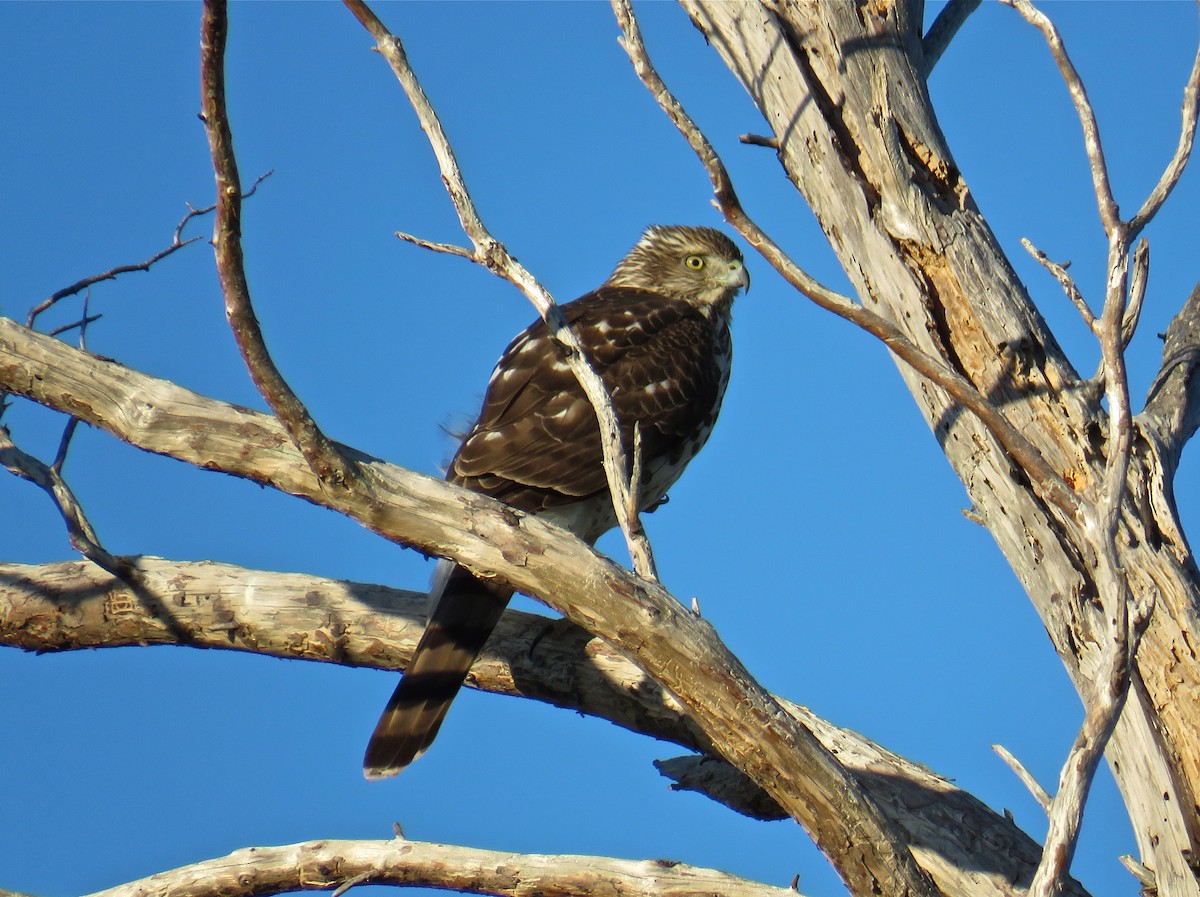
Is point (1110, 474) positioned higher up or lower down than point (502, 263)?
lower down

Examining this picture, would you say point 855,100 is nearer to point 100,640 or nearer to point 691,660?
point 691,660

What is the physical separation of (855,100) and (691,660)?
217 cm

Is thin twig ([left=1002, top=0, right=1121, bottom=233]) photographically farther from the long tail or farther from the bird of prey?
the long tail

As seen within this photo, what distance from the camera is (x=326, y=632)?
15.2 feet

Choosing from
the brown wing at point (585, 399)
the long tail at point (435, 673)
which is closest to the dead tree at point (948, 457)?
the long tail at point (435, 673)

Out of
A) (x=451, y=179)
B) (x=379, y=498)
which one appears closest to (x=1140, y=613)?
(x=379, y=498)

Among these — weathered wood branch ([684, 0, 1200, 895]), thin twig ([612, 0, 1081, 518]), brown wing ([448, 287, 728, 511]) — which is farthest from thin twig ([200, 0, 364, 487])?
weathered wood branch ([684, 0, 1200, 895])

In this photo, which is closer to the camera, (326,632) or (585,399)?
(326,632)

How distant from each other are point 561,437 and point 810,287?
1.83 m

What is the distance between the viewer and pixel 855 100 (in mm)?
4332

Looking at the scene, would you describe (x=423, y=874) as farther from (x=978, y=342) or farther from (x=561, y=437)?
(x=978, y=342)

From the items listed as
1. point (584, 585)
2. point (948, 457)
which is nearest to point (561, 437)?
point (948, 457)

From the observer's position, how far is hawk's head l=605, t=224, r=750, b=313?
6871mm

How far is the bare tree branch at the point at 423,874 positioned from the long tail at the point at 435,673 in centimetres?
55
